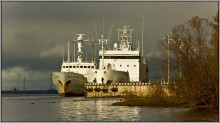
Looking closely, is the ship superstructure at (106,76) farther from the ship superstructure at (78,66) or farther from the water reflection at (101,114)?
the water reflection at (101,114)

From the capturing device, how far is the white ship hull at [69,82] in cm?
11581

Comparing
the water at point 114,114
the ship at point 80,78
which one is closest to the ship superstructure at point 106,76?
the ship at point 80,78

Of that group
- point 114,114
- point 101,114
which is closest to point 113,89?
point 101,114

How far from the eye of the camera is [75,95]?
121 m

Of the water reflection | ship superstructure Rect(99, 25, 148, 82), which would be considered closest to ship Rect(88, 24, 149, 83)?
ship superstructure Rect(99, 25, 148, 82)

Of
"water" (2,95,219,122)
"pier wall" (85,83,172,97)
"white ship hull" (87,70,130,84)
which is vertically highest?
"white ship hull" (87,70,130,84)

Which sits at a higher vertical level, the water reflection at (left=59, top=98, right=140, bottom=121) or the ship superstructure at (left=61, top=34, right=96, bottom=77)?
the ship superstructure at (left=61, top=34, right=96, bottom=77)

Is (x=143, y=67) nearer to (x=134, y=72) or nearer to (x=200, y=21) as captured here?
(x=134, y=72)

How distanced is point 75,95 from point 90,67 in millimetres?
8590

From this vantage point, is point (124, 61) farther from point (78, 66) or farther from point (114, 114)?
point (114, 114)

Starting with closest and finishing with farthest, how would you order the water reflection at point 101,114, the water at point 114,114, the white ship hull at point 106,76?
1. the water at point 114,114
2. the water reflection at point 101,114
3. the white ship hull at point 106,76

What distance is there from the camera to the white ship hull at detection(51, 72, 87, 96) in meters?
116

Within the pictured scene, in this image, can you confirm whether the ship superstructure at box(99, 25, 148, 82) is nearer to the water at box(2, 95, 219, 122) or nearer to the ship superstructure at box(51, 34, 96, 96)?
the ship superstructure at box(51, 34, 96, 96)

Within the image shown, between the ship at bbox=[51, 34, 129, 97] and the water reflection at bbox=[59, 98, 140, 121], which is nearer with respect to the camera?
the water reflection at bbox=[59, 98, 140, 121]
